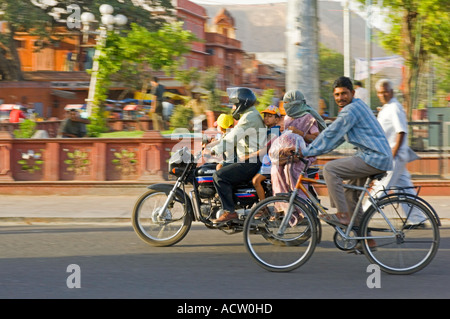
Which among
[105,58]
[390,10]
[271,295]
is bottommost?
[271,295]

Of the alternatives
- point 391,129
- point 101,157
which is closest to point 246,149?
point 391,129

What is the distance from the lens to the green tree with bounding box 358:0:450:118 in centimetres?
2122

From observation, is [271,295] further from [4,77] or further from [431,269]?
[4,77]

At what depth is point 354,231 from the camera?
6660mm

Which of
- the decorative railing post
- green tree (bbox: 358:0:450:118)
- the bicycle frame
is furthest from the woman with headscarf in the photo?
green tree (bbox: 358:0:450:118)

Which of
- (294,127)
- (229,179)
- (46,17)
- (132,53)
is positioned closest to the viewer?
(229,179)

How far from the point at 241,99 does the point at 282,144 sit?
69 centimetres

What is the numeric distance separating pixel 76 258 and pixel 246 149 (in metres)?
2.27

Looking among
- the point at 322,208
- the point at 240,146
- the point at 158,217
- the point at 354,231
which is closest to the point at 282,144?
the point at 240,146

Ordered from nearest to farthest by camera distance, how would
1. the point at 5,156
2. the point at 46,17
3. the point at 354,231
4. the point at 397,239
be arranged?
the point at 397,239 < the point at 354,231 < the point at 5,156 < the point at 46,17

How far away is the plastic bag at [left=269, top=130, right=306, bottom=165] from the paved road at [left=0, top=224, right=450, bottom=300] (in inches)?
44.9

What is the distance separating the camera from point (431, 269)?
22.5ft

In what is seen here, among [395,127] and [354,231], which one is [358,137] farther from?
[395,127]

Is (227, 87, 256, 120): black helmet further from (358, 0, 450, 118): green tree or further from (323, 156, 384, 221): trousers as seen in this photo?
(358, 0, 450, 118): green tree
